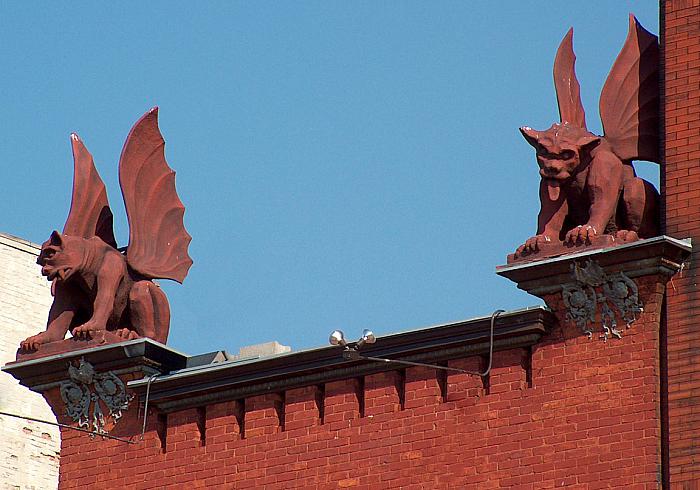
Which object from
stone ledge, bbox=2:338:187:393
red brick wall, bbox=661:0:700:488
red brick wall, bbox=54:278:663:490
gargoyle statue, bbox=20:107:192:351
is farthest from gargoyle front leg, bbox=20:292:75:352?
red brick wall, bbox=661:0:700:488

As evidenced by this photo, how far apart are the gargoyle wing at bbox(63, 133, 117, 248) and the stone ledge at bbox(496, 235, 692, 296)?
6002 millimetres

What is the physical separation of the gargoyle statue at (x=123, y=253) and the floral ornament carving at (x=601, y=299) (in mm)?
5604

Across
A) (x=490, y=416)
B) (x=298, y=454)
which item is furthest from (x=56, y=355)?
(x=490, y=416)

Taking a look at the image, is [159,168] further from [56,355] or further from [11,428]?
[11,428]

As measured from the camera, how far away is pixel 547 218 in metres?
21.3

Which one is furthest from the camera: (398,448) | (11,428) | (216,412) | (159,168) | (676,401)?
(11,428)

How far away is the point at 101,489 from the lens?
23.5m

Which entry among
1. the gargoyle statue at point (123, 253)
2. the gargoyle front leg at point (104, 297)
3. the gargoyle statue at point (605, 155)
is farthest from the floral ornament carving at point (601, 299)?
the gargoyle front leg at point (104, 297)

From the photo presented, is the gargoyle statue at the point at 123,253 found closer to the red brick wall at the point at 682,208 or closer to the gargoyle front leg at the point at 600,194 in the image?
the gargoyle front leg at the point at 600,194

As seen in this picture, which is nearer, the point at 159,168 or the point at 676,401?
the point at 676,401

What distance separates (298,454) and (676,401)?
4.50 meters

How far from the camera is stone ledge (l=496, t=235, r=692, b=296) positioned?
66.4 feet

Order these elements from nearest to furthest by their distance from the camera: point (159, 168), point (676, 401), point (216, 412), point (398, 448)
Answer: point (676, 401) → point (398, 448) → point (216, 412) → point (159, 168)

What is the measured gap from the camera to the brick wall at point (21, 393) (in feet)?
116
